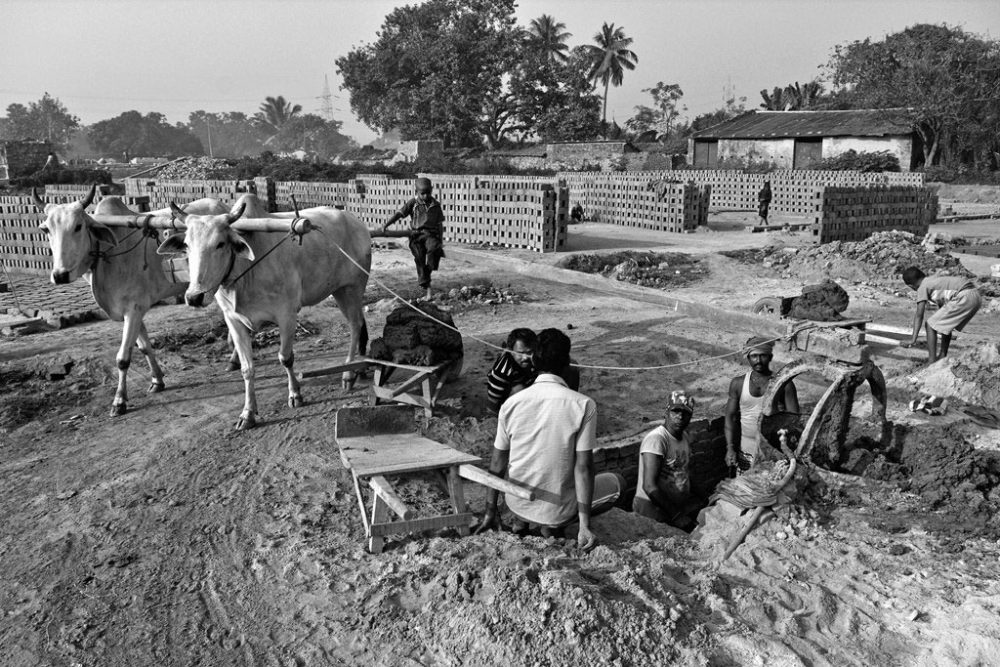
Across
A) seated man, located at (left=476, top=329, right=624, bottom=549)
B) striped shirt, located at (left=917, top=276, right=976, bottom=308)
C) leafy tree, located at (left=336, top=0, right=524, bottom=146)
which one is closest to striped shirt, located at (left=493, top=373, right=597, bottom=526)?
seated man, located at (left=476, top=329, right=624, bottom=549)

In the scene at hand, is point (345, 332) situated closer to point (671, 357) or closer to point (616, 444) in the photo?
point (671, 357)

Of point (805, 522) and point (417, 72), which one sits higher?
point (417, 72)

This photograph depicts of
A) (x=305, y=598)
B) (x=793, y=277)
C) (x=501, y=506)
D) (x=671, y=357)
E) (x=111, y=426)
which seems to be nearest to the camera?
(x=305, y=598)

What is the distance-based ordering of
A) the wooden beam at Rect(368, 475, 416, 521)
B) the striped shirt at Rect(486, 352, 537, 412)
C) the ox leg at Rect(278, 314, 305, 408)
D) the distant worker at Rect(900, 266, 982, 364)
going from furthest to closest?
the distant worker at Rect(900, 266, 982, 364)
the ox leg at Rect(278, 314, 305, 408)
the striped shirt at Rect(486, 352, 537, 412)
the wooden beam at Rect(368, 475, 416, 521)

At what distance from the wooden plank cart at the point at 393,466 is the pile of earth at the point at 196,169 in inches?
1488

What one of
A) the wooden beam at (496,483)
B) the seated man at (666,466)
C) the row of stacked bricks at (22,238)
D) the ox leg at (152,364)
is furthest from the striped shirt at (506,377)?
the row of stacked bricks at (22,238)

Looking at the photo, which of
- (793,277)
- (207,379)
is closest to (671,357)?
Result: (207,379)

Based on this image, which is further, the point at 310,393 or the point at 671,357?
the point at 671,357

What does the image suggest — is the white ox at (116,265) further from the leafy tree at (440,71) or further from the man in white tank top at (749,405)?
the leafy tree at (440,71)

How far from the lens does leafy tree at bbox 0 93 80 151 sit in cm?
10731

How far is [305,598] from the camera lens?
4.27 meters

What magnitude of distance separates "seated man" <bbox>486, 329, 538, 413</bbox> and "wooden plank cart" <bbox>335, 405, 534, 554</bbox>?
0.77 metres

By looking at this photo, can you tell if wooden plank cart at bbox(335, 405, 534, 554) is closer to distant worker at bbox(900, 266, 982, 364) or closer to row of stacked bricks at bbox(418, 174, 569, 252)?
distant worker at bbox(900, 266, 982, 364)

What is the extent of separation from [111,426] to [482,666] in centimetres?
491
